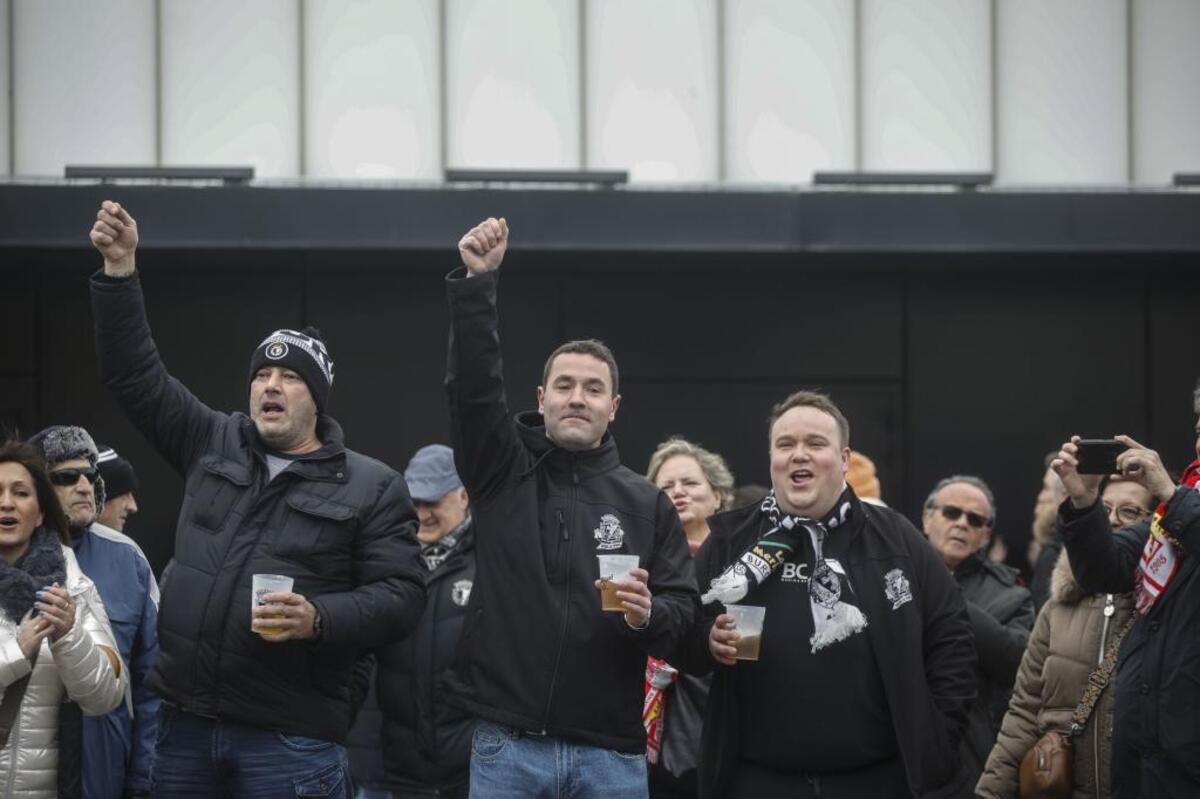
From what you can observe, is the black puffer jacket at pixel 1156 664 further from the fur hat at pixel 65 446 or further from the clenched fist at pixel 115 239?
the fur hat at pixel 65 446

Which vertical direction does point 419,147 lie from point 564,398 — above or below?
above

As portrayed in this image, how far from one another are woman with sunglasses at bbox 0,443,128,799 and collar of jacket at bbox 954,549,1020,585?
3.62m

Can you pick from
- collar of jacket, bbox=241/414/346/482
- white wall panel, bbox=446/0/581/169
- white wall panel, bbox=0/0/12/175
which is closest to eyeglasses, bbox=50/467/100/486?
collar of jacket, bbox=241/414/346/482

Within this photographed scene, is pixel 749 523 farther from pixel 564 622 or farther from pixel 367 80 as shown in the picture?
pixel 367 80

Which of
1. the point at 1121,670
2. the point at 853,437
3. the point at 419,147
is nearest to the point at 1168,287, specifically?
the point at 853,437

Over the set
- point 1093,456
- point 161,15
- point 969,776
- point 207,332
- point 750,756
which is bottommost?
A: point 969,776

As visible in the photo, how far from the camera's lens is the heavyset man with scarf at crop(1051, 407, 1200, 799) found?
4844mm

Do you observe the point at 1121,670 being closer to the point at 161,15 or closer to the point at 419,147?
the point at 419,147

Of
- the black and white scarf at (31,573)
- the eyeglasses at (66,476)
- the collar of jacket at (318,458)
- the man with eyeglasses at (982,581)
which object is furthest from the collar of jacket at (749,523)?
the eyeglasses at (66,476)

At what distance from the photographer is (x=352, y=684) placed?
5.23 metres

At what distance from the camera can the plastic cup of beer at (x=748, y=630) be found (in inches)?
185

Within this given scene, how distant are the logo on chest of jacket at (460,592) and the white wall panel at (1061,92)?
7.48 meters

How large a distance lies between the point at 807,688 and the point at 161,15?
30.1ft

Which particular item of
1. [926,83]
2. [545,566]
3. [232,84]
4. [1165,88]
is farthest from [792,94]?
[545,566]
